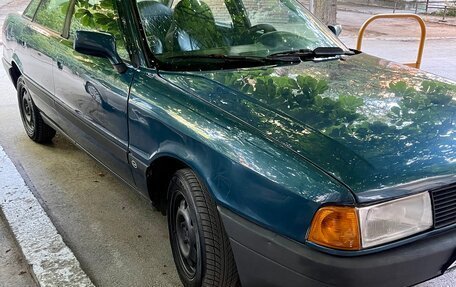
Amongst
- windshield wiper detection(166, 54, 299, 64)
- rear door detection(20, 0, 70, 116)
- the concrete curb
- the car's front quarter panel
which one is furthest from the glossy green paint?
the concrete curb

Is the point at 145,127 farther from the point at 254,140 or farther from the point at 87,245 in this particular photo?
the point at 87,245

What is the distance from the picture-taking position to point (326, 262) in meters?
1.71

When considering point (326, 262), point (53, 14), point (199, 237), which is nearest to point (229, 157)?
point (199, 237)

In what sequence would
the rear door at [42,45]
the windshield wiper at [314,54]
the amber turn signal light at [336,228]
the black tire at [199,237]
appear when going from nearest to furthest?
the amber turn signal light at [336,228] < the black tire at [199,237] < the windshield wiper at [314,54] < the rear door at [42,45]

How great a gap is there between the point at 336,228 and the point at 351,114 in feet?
2.14

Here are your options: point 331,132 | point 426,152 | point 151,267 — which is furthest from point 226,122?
point 151,267

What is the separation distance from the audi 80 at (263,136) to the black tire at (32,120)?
0.86 m

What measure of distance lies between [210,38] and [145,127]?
74 cm

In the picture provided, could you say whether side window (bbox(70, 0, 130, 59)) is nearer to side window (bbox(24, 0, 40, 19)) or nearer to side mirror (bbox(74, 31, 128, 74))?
side mirror (bbox(74, 31, 128, 74))

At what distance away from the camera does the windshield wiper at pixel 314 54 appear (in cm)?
293

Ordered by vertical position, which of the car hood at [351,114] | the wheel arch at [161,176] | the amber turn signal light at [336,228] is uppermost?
the car hood at [351,114]

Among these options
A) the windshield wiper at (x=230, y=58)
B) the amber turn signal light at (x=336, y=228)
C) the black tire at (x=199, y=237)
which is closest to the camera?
the amber turn signal light at (x=336, y=228)

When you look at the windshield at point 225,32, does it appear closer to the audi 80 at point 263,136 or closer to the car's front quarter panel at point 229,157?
the audi 80 at point 263,136

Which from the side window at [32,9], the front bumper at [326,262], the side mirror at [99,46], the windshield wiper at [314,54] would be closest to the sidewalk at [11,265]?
the side mirror at [99,46]
